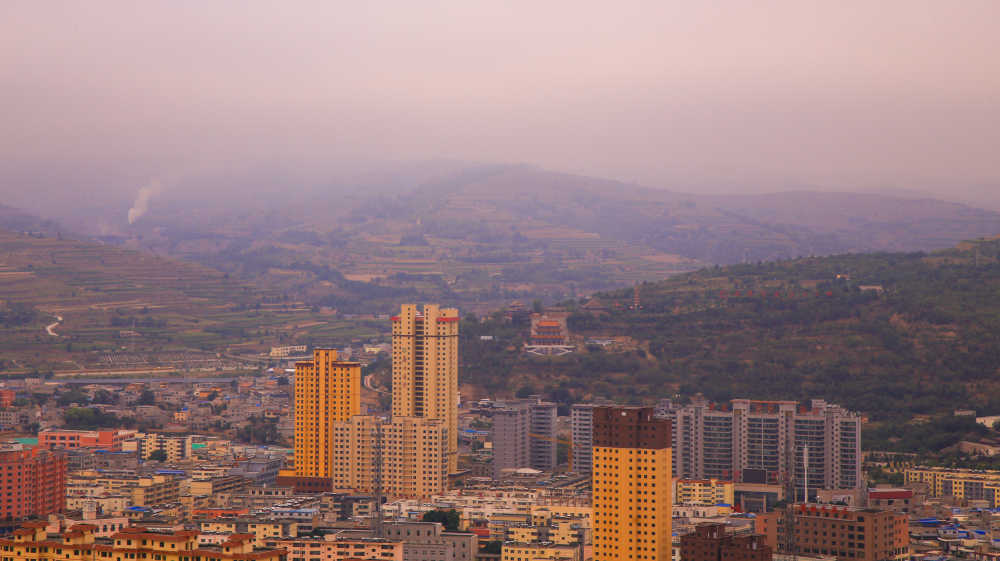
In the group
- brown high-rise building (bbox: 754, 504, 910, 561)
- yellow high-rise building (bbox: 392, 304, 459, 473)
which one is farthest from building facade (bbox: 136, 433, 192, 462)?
brown high-rise building (bbox: 754, 504, 910, 561)

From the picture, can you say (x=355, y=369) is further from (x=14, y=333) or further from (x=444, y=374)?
(x=14, y=333)

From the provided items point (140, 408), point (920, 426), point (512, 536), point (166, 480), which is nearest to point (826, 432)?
point (920, 426)

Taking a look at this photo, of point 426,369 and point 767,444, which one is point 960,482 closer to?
point 767,444

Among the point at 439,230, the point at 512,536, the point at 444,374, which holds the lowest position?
the point at 512,536

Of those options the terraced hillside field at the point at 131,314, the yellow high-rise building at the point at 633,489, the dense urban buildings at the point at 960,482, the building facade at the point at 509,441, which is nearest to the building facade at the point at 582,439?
the building facade at the point at 509,441

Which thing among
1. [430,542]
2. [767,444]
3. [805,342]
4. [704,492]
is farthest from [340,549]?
[805,342]

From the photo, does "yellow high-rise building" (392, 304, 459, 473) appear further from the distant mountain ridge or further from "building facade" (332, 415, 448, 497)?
the distant mountain ridge
